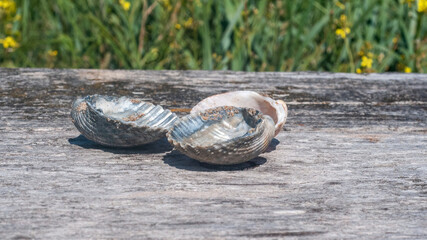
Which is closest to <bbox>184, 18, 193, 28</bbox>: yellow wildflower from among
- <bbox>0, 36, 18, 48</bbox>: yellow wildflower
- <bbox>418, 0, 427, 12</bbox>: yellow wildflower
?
<bbox>0, 36, 18, 48</bbox>: yellow wildflower

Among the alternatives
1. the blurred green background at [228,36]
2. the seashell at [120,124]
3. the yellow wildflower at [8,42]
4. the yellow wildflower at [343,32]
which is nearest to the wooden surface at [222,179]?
the seashell at [120,124]

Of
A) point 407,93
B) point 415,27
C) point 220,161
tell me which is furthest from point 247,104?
point 415,27

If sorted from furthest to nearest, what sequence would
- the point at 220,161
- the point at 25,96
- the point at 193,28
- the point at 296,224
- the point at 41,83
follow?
the point at 193,28, the point at 41,83, the point at 25,96, the point at 220,161, the point at 296,224

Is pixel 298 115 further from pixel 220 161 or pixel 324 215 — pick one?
pixel 324 215

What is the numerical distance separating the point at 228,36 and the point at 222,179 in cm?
195

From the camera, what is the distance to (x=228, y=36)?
3.09 m

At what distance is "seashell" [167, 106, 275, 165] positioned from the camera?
1.22 m

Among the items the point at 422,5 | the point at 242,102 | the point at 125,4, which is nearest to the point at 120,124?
the point at 242,102

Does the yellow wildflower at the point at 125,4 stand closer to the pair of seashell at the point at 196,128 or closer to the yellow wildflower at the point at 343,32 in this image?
the yellow wildflower at the point at 343,32

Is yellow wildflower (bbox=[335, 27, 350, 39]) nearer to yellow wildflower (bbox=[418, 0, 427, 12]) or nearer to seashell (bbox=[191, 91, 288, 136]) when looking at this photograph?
yellow wildflower (bbox=[418, 0, 427, 12])

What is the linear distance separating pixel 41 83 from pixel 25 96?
0.50ft

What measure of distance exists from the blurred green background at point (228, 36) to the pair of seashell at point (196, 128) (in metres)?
1.43

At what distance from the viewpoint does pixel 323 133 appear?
158 cm

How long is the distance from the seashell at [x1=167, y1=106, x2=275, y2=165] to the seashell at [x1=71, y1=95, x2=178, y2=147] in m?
0.05
